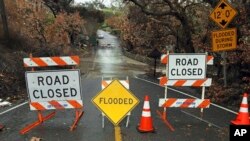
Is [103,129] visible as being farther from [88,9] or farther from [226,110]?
[88,9]

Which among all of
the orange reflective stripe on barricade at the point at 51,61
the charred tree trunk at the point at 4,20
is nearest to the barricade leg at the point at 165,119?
the orange reflective stripe on barricade at the point at 51,61

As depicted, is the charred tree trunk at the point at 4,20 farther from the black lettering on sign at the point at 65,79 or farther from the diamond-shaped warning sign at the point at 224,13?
the black lettering on sign at the point at 65,79

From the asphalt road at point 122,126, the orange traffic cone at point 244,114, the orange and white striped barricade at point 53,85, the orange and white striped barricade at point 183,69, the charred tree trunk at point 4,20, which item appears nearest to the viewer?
the asphalt road at point 122,126

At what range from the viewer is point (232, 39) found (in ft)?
44.1

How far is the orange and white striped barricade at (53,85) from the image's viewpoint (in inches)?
372

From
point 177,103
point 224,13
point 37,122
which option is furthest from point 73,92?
point 224,13

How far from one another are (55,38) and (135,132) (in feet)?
103

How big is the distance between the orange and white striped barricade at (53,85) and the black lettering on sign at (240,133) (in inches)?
149

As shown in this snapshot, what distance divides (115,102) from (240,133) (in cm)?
298

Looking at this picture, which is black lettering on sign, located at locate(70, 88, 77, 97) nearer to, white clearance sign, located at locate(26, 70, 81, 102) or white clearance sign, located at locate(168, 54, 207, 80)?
white clearance sign, located at locate(26, 70, 81, 102)

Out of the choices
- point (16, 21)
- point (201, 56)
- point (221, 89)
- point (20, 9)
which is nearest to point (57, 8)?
point (20, 9)

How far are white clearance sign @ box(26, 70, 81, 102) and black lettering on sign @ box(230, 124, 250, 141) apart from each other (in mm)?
3832

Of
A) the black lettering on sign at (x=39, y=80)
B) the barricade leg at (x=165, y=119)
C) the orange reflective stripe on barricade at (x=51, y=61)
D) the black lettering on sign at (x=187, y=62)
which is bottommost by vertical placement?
the barricade leg at (x=165, y=119)

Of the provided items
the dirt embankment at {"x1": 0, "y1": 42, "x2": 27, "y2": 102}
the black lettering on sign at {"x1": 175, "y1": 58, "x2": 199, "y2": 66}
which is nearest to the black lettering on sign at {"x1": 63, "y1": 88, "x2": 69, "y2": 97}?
the black lettering on sign at {"x1": 175, "y1": 58, "x2": 199, "y2": 66}
